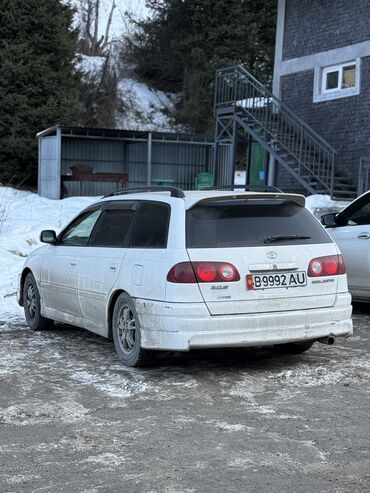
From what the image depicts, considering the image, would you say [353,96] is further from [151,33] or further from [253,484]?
[151,33]

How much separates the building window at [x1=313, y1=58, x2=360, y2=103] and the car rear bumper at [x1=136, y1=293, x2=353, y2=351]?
45.0 feet

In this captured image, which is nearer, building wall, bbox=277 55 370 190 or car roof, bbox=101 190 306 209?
car roof, bbox=101 190 306 209

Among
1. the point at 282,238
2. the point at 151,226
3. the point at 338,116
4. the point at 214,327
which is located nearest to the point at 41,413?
the point at 214,327

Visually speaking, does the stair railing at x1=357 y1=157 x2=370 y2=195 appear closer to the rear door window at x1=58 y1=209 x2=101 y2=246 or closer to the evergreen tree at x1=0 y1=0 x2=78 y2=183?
the rear door window at x1=58 y1=209 x2=101 y2=246

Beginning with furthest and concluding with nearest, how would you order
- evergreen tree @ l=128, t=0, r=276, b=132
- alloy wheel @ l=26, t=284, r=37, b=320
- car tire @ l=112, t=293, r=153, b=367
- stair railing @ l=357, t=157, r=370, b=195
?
1. evergreen tree @ l=128, t=0, r=276, b=132
2. stair railing @ l=357, t=157, r=370, b=195
3. alloy wheel @ l=26, t=284, r=37, b=320
4. car tire @ l=112, t=293, r=153, b=367

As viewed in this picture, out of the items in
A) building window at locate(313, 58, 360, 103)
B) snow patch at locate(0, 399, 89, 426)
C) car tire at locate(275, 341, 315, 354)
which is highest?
building window at locate(313, 58, 360, 103)

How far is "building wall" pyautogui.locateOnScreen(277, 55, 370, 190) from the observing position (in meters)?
18.0

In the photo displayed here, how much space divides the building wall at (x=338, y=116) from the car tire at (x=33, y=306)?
39.6 feet

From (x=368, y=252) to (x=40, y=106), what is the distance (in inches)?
1017

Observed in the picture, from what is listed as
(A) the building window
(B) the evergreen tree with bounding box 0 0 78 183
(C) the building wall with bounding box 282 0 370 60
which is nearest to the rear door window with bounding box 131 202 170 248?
(A) the building window

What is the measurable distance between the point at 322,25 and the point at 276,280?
1542cm

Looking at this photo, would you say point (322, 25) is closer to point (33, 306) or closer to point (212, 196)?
point (33, 306)

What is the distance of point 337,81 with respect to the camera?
19078 millimetres

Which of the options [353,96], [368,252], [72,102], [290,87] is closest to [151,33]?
[72,102]
